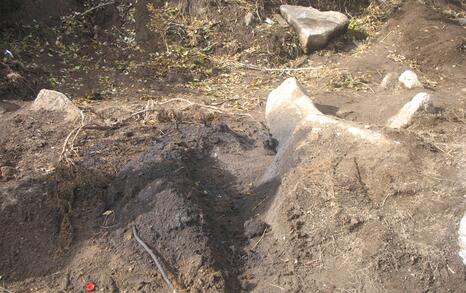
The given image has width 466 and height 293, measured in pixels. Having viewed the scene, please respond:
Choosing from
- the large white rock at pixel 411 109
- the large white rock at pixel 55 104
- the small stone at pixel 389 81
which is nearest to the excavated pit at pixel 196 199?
the large white rock at pixel 55 104

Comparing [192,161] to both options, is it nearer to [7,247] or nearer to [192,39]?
[7,247]

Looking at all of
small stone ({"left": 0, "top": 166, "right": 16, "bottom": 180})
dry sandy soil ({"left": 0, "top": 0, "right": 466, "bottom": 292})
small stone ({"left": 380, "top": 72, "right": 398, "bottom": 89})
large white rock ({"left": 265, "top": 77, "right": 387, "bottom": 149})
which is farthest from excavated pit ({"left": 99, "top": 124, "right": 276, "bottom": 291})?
small stone ({"left": 380, "top": 72, "right": 398, "bottom": 89})

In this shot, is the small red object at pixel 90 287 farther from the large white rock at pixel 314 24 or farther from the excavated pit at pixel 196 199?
the large white rock at pixel 314 24

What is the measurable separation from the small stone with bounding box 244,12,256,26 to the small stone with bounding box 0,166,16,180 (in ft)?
13.3

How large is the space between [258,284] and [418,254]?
37.3 inches

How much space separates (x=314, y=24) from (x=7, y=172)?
4348 mm

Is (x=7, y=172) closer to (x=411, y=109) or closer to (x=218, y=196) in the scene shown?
(x=218, y=196)

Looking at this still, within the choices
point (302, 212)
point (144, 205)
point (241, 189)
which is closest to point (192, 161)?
point (241, 189)

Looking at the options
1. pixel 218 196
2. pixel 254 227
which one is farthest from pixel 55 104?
pixel 254 227

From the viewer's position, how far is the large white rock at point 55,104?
15.2ft

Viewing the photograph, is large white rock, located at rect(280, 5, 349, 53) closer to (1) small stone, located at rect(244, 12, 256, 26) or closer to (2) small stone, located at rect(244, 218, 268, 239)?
(1) small stone, located at rect(244, 12, 256, 26)

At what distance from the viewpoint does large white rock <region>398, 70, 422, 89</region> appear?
5723 mm

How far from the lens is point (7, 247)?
3301 millimetres

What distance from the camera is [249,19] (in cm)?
706
